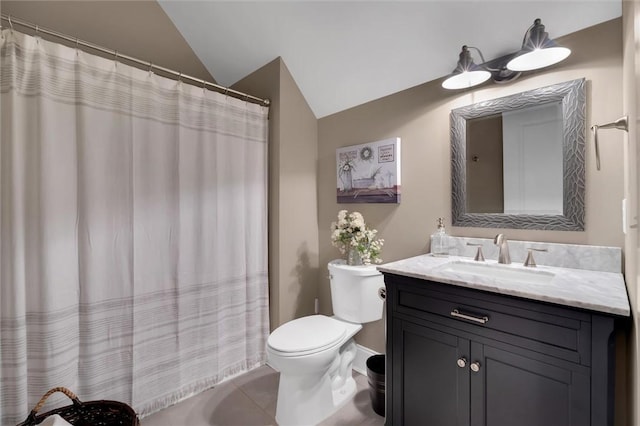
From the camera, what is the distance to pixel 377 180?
2.09 m

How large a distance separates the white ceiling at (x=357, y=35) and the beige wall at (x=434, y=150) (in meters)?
0.10

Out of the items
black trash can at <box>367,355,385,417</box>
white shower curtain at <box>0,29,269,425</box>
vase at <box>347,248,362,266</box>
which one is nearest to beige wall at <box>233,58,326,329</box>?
white shower curtain at <box>0,29,269,425</box>

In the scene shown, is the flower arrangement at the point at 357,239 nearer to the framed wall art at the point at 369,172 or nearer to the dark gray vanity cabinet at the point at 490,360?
the framed wall art at the point at 369,172

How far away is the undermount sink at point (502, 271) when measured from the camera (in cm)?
131

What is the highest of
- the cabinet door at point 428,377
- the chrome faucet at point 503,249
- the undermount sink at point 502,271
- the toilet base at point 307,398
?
the chrome faucet at point 503,249

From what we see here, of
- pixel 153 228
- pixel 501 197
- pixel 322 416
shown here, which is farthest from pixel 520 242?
pixel 153 228

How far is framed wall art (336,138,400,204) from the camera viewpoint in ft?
6.53

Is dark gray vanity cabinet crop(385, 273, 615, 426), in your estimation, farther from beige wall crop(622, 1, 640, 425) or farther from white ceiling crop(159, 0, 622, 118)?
white ceiling crop(159, 0, 622, 118)

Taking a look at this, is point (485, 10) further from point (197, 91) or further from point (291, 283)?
point (291, 283)

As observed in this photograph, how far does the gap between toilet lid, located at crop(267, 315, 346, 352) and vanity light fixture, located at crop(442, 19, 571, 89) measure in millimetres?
1481

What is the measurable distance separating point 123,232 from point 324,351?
1258 mm

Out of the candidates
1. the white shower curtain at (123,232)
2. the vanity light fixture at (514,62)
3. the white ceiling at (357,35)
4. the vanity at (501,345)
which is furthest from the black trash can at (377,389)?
the white ceiling at (357,35)

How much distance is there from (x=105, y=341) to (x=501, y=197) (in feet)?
7.23

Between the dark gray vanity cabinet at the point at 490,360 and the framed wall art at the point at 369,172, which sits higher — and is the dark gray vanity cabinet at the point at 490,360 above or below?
below
